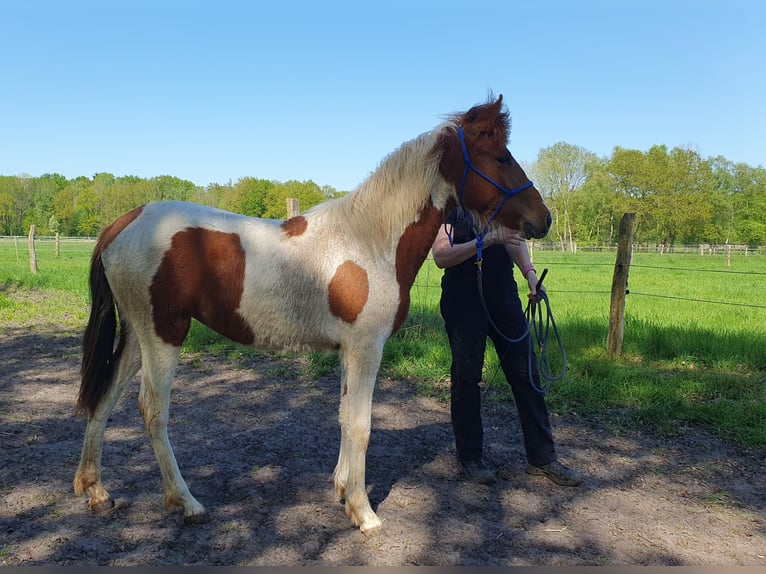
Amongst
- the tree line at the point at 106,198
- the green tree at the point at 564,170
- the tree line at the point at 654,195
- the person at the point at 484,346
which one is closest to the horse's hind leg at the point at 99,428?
the person at the point at 484,346

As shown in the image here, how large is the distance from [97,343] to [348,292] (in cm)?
163

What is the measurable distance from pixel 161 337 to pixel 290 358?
4.15 metres

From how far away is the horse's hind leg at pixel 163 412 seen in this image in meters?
2.86

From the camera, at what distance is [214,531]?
2.78m

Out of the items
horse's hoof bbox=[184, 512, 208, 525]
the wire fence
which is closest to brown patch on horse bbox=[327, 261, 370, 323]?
horse's hoof bbox=[184, 512, 208, 525]

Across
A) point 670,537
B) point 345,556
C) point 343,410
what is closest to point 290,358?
point 343,410

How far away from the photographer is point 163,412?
2904 millimetres

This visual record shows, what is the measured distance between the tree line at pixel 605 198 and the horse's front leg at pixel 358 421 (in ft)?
120

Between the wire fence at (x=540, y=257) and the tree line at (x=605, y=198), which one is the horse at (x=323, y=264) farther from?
the tree line at (x=605, y=198)

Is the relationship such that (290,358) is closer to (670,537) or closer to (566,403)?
(566,403)

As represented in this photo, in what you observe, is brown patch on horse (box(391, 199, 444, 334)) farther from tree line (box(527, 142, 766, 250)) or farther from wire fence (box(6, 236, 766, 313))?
tree line (box(527, 142, 766, 250))

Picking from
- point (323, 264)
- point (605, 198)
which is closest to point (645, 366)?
point (323, 264)

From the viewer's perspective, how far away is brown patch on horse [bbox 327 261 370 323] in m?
2.81

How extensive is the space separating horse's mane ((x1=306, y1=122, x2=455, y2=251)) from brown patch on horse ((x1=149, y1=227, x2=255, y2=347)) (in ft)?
1.96
